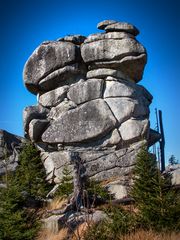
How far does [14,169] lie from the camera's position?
24.0 metres

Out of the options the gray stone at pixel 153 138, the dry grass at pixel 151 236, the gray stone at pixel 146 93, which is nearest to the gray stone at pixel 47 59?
the gray stone at pixel 146 93

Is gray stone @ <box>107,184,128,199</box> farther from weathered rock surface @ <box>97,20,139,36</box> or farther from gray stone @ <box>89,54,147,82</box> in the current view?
weathered rock surface @ <box>97,20,139,36</box>

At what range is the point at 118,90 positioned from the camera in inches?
992

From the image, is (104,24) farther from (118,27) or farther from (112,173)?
(112,173)

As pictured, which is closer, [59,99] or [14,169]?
[14,169]

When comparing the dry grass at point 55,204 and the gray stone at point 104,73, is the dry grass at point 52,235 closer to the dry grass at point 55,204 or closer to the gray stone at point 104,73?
the dry grass at point 55,204

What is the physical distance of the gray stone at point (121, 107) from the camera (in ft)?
79.7

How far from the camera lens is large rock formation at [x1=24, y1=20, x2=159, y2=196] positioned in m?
23.4

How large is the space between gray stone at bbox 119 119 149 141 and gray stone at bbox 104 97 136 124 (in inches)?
19.0

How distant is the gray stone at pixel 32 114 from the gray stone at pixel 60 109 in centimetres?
57

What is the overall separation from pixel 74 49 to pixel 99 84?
379 cm

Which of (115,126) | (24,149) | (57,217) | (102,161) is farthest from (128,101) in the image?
(57,217)

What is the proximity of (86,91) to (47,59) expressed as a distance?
4429 mm

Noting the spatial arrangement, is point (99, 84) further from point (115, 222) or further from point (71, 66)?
point (115, 222)
